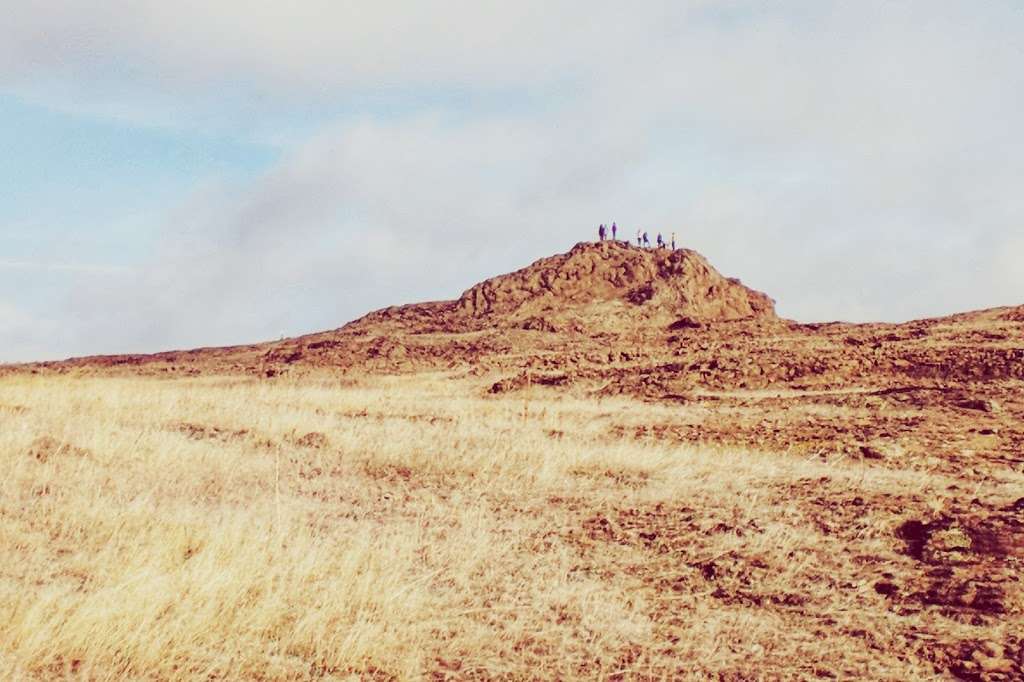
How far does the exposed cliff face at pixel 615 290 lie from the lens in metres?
47.4

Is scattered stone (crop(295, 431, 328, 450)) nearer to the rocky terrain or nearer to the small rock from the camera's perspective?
the rocky terrain

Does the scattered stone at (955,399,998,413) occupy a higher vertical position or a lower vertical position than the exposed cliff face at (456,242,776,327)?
lower

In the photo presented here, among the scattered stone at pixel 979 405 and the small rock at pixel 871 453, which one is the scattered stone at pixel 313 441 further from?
the scattered stone at pixel 979 405

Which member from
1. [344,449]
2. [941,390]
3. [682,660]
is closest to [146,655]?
[682,660]

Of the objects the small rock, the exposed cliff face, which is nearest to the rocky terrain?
the small rock

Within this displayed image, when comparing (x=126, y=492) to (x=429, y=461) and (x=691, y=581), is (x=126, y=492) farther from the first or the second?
(x=691, y=581)

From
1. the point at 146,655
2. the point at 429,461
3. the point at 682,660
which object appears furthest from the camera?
the point at 429,461

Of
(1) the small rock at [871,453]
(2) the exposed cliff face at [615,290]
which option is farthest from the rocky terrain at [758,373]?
(2) the exposed cliff face at [615,290]

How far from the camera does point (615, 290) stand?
50406mm

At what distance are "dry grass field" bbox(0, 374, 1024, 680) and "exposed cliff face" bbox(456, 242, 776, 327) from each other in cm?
3571

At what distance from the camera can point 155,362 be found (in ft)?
144

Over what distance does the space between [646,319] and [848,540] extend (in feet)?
128

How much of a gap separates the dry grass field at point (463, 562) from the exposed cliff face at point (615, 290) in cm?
3571

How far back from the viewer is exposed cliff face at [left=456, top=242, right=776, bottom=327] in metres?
47.4
